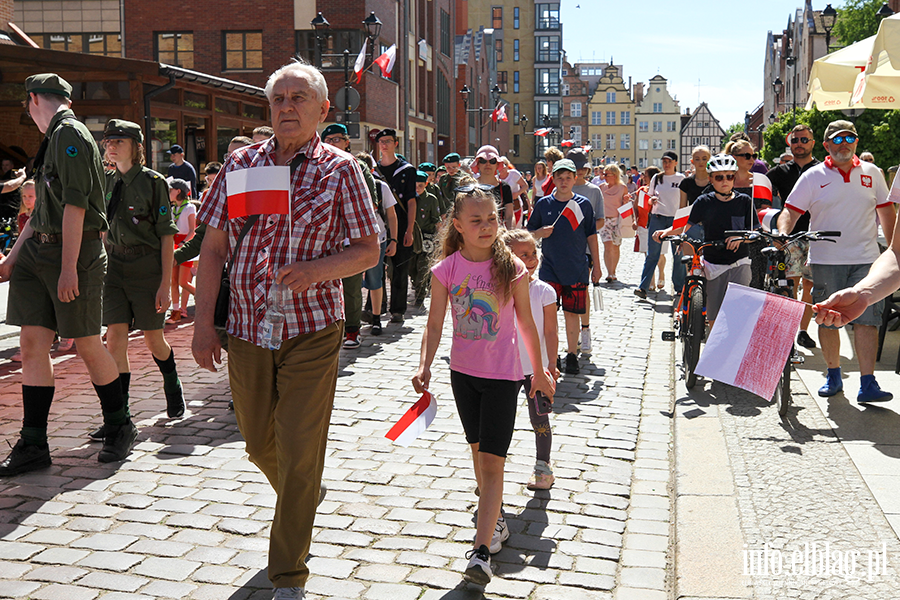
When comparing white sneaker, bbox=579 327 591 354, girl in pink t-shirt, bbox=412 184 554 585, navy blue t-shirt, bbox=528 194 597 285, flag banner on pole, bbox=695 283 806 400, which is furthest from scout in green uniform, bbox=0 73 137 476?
white sneaker, bbox=579 327 591 354

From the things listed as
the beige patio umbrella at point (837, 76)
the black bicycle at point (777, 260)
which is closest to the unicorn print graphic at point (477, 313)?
the black bicycle at point (777, 260)

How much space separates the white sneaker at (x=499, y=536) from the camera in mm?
4273

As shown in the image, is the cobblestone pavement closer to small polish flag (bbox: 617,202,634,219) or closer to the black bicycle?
the black bicycle

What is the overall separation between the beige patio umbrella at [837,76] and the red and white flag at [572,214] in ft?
9.11

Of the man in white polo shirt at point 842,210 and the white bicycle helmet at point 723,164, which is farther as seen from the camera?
the white bicycle helmet at point 723,164

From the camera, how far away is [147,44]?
34281 mm

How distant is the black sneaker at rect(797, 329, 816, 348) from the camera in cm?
939

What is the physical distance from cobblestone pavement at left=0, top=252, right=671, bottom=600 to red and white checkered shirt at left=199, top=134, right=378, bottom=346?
1.13 m

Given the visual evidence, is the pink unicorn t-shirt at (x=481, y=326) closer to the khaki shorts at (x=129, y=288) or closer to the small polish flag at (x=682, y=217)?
the khaki shorts at (x=129, y=288)

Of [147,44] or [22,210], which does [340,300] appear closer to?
[22,210]

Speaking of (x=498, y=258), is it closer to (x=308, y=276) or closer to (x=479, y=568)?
(x=308, y=276)

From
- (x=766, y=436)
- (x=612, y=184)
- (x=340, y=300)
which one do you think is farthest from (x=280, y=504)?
(x=612, y=184)

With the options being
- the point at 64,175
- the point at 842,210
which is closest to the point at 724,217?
the point at 842,210

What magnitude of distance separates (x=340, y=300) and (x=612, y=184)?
13709 mm
